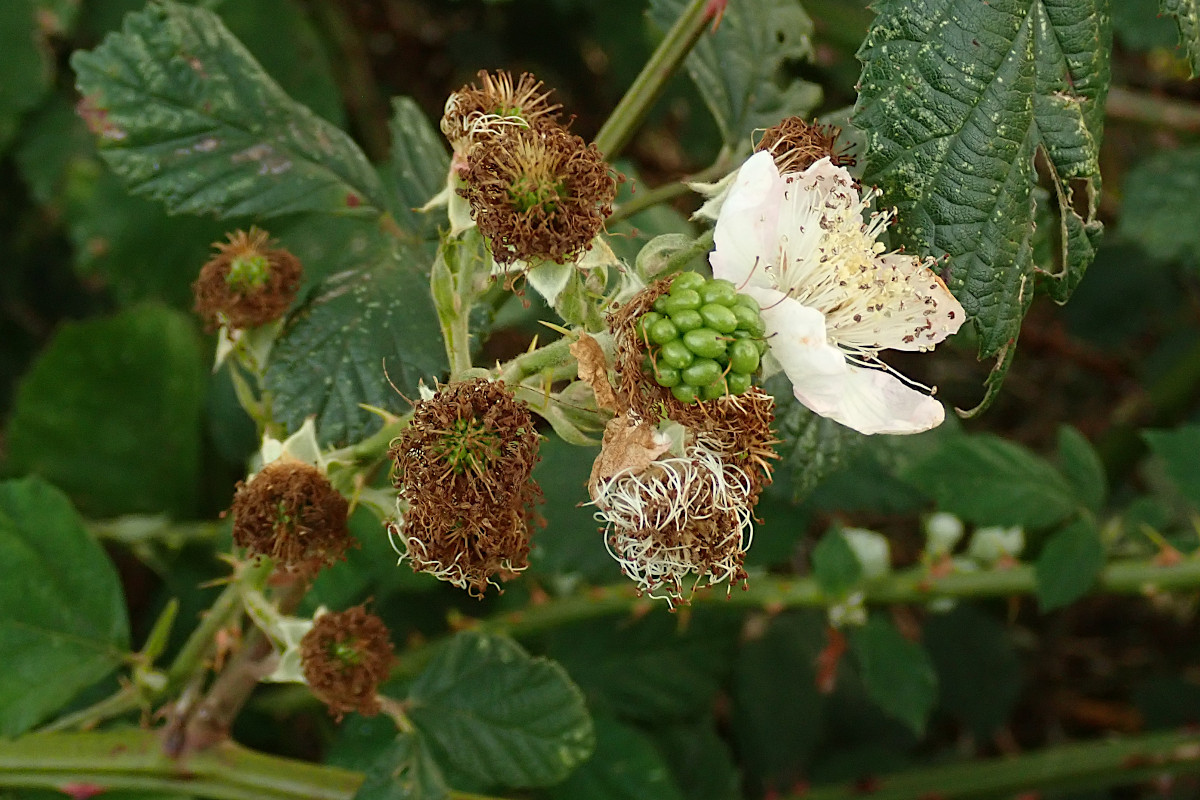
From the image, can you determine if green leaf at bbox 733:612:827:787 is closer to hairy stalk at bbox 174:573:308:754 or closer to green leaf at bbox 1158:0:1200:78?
hairy stalk at bbox 174:573:308:754

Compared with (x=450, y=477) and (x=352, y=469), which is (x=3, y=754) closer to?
(x=352, y=469)

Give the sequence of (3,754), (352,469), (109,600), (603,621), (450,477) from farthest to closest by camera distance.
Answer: (603,621) → (109,600) → (3,754) → (352,469) → (450,477)

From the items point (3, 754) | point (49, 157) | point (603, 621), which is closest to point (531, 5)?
point (49, 157)

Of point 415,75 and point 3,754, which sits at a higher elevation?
point 415,75

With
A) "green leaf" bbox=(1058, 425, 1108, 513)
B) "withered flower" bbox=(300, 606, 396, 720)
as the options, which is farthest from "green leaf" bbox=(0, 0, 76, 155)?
"green leaf" bbox=(1058, 425, 1108, 513)

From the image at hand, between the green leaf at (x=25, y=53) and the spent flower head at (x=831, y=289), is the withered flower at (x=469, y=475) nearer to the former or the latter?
the spent flower head at (x=831, y=289)

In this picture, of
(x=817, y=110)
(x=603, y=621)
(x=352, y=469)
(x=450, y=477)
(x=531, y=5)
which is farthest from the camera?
(x=531, y=5)
